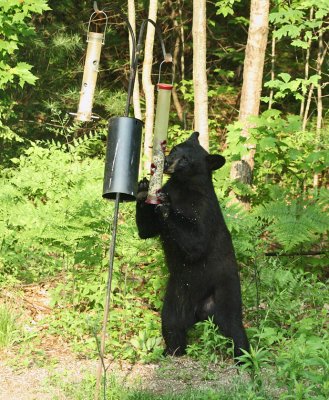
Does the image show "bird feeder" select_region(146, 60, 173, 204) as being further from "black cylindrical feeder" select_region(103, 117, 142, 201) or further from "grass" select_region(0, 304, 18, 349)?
"grass" select_region(0, 304, 18, 349)

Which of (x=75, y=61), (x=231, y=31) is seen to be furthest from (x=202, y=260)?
(x=231, y=31)

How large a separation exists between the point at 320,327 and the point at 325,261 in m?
2.22

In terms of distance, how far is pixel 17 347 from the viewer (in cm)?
707

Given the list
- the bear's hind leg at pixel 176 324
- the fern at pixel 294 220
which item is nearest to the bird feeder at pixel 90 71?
the bear's hind leg at pixel 176 324

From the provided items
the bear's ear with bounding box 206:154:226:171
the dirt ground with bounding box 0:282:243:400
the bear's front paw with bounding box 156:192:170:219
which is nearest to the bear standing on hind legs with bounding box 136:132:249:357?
the bear's ear with bounding box 206:154:226:171

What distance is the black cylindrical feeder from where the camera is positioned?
501cm

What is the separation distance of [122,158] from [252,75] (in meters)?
6.13

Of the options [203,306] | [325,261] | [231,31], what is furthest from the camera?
[231,31]

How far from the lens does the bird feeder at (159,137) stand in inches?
206

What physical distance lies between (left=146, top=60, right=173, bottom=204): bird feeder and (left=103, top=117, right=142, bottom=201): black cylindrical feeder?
261mm

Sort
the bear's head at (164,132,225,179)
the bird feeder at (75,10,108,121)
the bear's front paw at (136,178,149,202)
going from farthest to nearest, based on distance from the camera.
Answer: the bear's head at (164,132,225,179) → the bear's front paw at (136,178,149,202) → the bird feeder at (75,10,108,121)

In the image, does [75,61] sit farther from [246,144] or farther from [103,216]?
[103,216]

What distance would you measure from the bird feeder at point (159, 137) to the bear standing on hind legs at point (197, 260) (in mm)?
1028

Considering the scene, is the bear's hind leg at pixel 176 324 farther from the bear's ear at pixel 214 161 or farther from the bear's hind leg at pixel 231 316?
the bear's ear at pixel 214 161
